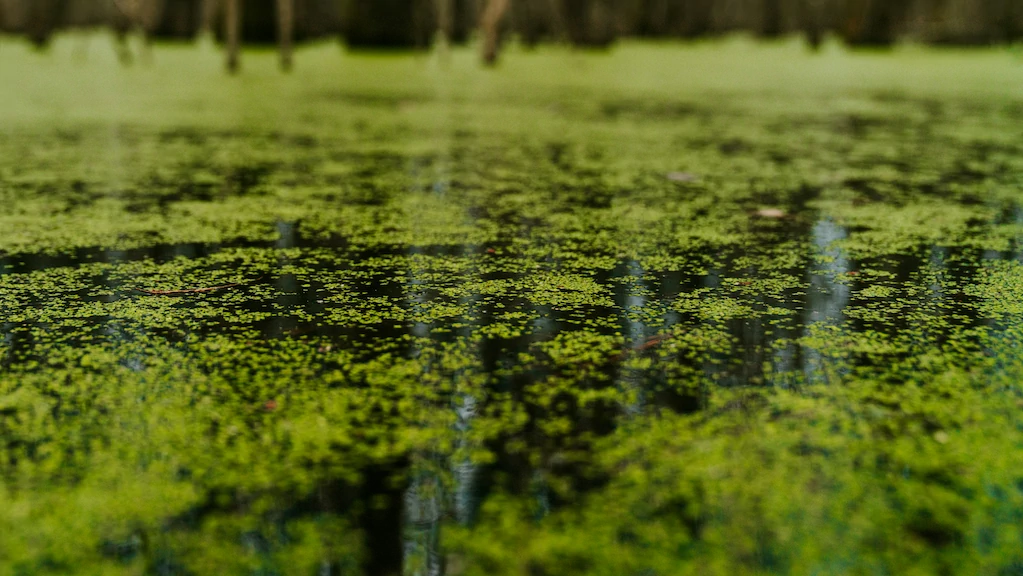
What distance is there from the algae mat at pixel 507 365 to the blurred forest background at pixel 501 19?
475 centimetres

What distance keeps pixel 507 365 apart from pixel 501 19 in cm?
1168

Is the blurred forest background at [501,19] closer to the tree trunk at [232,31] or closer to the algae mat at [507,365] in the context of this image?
the tree trunk at [232,31]

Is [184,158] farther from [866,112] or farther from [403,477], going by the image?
[866,112]

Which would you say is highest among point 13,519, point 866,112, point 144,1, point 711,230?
point 144,1

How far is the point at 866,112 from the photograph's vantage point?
551 cm

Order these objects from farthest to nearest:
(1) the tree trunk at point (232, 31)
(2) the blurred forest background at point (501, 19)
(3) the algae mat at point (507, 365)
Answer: (2) the blurred forest background at point (501, 19)
(1) the tree trunk at point (232, 31)
(3) the algae mat at point (507, 365)

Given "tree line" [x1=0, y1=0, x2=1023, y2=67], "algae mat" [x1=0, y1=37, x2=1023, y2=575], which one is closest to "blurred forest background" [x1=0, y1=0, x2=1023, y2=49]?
"tree line" [x1=0, y1=0, x2=1023, y2=67]

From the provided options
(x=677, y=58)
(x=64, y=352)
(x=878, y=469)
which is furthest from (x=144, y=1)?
(x=878, y=469)

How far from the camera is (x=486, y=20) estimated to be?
30.4ft

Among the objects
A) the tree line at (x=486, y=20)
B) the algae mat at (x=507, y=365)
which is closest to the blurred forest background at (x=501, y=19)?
the tree line at (x=486, y=20)

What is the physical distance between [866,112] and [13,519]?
5.31m

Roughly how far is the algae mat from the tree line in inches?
190

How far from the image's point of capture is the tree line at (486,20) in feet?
34.4

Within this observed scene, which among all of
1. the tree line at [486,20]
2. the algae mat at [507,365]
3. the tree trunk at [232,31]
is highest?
the tree line at [486,20]
